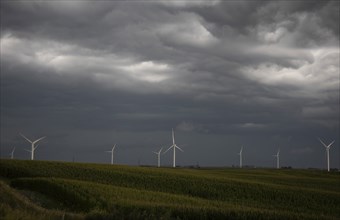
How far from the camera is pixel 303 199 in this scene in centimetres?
5366

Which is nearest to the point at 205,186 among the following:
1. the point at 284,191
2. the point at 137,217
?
the point at 284,191

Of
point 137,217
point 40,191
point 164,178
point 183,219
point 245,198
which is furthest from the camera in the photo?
point 164,178

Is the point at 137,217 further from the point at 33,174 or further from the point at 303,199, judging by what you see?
the point at 33,174

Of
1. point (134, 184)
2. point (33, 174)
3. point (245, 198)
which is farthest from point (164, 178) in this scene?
point (33, 174)

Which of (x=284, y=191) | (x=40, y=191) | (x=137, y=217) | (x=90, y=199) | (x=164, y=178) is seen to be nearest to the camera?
(x=137, y=217)

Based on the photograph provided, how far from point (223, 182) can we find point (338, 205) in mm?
17203

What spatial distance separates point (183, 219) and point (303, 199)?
28127mm

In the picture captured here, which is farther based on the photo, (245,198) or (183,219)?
(245,198)

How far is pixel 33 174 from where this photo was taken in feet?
216

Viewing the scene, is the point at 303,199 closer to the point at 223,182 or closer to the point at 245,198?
the point at 245,198

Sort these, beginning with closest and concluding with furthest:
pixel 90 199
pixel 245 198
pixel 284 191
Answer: pixel 90 199 → pixel 245 198 → pixel 284 191

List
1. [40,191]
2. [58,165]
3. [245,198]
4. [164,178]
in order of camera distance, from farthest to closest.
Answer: [58,165] < [164,178] < [245,198] < [40,191]

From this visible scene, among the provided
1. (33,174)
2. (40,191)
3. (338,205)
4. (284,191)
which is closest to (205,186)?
(284,191)

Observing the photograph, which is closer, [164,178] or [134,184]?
[134,184]
